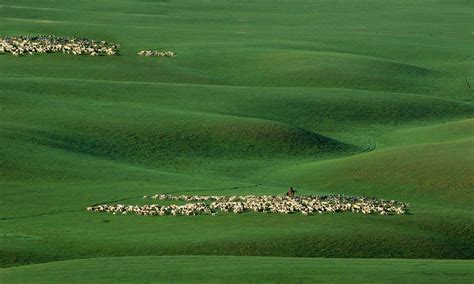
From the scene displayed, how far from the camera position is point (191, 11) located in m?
92.4

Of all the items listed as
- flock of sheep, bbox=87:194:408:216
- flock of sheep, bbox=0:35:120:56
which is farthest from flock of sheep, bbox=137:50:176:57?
flock of sheep, bbox=87:194:408:216

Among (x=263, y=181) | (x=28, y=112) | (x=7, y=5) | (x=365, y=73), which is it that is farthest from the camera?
(x=7, y=5)

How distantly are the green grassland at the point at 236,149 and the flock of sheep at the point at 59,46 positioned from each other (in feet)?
3.98

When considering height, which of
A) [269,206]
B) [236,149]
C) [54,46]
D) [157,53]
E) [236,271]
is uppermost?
[236,271]

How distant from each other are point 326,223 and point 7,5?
211 feet

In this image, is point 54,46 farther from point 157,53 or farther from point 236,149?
point 236,149

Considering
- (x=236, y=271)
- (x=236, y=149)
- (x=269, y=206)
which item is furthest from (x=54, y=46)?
(x=236, y=271)

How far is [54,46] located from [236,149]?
19.7 m

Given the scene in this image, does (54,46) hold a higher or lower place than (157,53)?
higher

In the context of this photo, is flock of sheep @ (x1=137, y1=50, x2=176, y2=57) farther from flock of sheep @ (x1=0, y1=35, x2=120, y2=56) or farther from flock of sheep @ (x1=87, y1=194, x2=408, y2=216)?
flock of sheep @ (x1=87, y1=194, x2=408, y2=216)

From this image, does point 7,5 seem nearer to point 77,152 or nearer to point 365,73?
point 365,73

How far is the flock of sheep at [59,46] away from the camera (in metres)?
52.1

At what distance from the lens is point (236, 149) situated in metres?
36.2

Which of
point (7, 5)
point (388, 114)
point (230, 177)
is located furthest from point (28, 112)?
point (7, 5)
